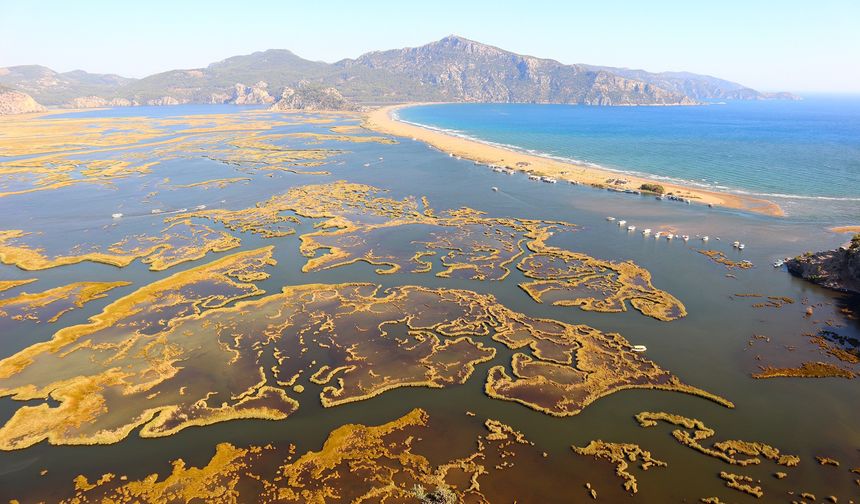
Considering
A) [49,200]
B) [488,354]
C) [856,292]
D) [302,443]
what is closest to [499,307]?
Result: [488,354]

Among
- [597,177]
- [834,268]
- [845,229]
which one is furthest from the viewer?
[597,177]

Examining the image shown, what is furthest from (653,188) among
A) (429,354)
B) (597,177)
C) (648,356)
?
(429,354)

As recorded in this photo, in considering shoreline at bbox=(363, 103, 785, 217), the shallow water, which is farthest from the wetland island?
shoreline at bbox=(363, 103, 785, 217)

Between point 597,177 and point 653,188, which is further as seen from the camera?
point 597,177

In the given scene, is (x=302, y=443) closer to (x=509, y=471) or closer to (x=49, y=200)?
(x=509, y=471)

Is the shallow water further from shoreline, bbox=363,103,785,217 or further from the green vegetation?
the green vegetation

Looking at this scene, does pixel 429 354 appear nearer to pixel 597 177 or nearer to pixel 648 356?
pixel 648 356
